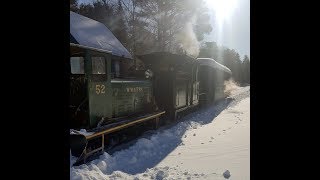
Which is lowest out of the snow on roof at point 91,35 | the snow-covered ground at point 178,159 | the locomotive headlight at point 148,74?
the snow-covered ground at point 178,159

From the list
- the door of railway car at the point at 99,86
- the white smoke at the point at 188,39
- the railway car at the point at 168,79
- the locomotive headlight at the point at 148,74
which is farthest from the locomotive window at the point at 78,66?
the white smoke at the point at 188,39

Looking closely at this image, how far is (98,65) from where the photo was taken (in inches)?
280

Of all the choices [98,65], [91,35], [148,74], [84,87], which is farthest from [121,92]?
[91,35]

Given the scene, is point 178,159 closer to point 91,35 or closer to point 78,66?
point 78,66

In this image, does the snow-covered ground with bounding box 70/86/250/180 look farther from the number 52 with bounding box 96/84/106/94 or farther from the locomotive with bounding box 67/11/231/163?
the number 52 with bounding box 96/84/106/94

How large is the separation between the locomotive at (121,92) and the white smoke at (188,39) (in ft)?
34.4

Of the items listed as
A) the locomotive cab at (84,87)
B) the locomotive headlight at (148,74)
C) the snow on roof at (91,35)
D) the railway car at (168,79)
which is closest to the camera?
the locomotive cab at (84,87)

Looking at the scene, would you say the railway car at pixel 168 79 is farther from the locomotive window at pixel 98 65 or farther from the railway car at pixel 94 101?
the locomotive window at pixel 98 65

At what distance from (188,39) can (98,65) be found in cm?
2281

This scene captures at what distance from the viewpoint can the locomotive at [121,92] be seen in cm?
Answer: 672

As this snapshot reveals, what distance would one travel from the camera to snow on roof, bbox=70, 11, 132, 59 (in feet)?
59.2

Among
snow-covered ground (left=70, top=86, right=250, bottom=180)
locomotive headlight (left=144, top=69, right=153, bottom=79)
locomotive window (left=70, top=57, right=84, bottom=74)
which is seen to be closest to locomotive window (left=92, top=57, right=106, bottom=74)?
locomotive window (left=70, top=57, right=84, bottom=74)
